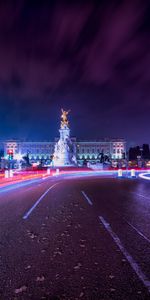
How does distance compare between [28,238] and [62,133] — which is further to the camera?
[62,133]

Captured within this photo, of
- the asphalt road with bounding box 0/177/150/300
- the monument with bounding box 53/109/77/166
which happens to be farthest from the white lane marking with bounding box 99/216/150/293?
the monument with bounding box 53/109/77/166

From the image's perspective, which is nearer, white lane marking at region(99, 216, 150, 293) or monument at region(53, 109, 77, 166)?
white lane marking at region(99, 216, 150, 293)

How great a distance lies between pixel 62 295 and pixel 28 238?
3738 mm

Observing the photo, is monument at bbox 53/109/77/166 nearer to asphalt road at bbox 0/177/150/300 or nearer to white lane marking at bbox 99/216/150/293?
asphalt road at bbox 0/177/150/300

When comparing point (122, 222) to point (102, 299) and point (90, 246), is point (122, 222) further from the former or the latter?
point (102, 299)

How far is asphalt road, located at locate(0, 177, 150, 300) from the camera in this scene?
4.86 metres

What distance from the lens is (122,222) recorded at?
34.4 ft

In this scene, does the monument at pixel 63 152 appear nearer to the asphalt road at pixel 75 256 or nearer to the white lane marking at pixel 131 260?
the asphalt road at pixel 75 256

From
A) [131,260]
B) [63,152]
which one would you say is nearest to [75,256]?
[131,260]

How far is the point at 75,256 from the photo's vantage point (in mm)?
6641

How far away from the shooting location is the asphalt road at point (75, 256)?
4.86 meters

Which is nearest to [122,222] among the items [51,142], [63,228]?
[63,228]

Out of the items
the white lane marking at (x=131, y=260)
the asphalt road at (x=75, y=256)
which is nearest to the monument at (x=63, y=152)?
the asphalt road at (x=75, y=256)

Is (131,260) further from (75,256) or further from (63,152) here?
(63,152)
